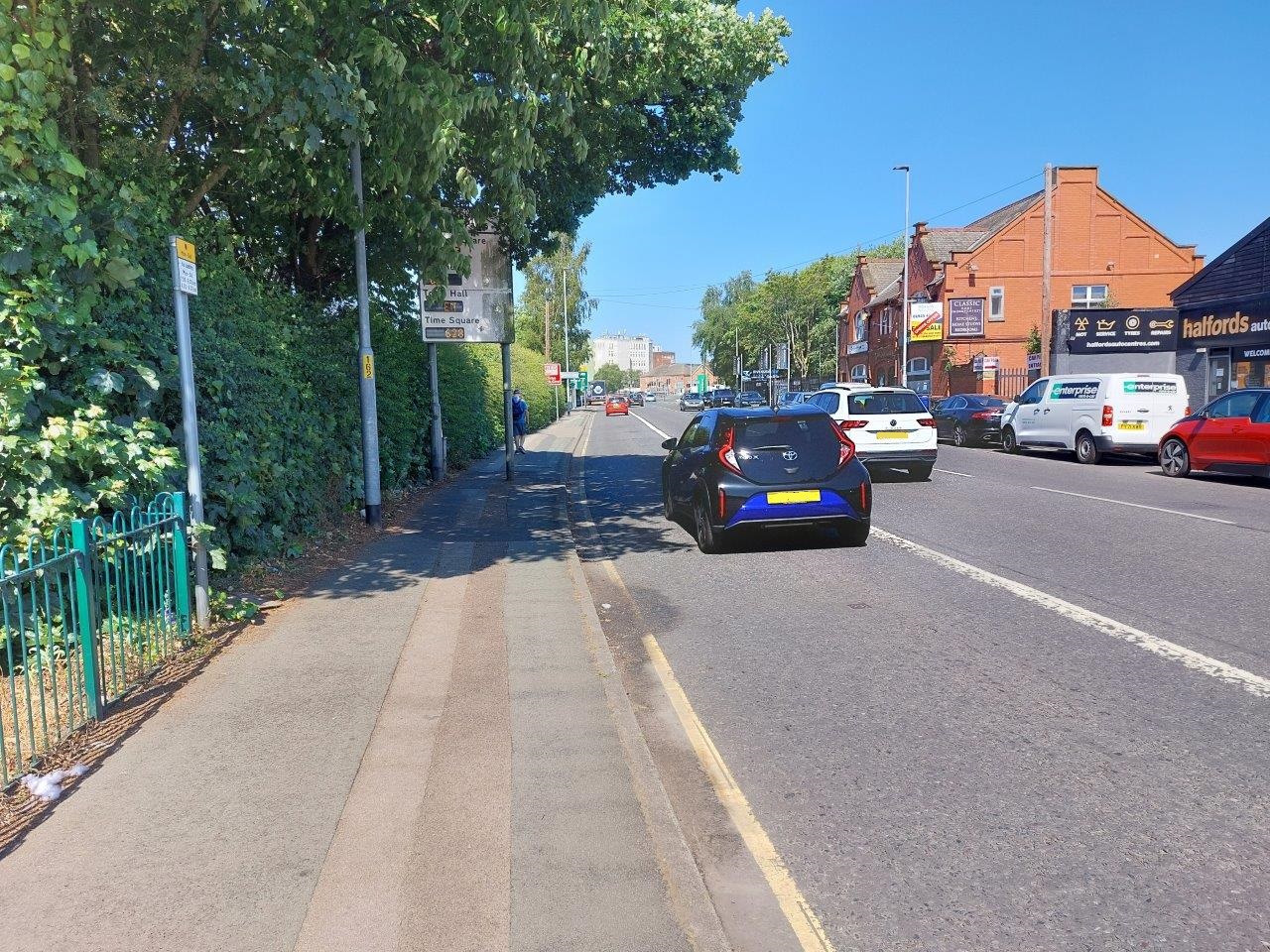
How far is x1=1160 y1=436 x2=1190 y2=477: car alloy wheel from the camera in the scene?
17.2m

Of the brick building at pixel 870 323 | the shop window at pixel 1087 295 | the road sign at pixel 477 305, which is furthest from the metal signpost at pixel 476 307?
the brick building at pixel 870 323

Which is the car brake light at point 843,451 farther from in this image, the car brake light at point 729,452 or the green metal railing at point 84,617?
the green metal railing at point 84,617

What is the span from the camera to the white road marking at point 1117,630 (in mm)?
5531

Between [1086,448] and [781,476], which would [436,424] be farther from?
[1086,448]

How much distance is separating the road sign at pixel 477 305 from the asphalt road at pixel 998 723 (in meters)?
7.61

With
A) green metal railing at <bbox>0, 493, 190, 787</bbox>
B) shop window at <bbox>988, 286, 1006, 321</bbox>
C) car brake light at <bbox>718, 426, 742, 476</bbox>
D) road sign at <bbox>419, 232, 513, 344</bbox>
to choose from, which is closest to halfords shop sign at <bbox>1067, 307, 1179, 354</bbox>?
shop window at <bbox>988, 286, 1006, 321</bbox>

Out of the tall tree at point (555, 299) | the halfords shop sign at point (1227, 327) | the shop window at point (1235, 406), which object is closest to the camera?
the shop window at point (1235, 406)

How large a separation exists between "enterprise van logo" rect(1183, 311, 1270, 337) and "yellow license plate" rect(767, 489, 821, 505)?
23595 mm

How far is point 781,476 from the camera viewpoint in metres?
9.84

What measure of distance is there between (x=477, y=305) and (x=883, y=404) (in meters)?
7.27

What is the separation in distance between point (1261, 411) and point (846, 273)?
6791 cm

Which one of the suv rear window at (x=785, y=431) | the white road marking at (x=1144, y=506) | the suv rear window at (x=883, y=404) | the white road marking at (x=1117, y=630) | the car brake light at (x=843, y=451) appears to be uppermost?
the suv rear window at (x=883, y=404)

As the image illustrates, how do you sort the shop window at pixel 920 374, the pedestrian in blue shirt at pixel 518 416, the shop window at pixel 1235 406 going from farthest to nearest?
the shop window at pixel 920 374, the pedestrian in blue shirt at pixel 518 416, the shop window at pixel 1235 406

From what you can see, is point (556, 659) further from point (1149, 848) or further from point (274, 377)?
point (274, 377)
